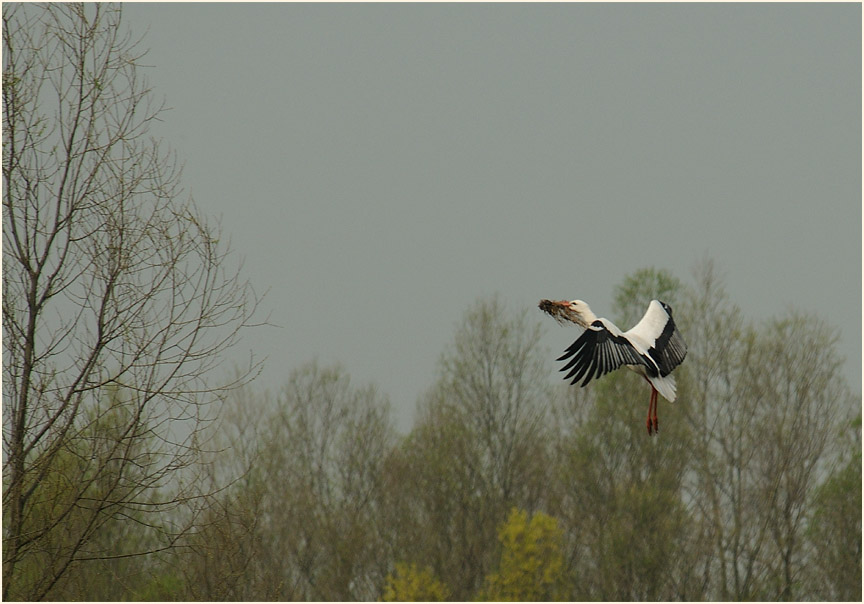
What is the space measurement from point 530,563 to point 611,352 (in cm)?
2224

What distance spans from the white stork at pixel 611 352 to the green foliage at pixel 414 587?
22.2 metres

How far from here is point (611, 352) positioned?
9852 millimetres

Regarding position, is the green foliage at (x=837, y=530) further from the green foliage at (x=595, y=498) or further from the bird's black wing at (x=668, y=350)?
the bird's black wing at (x=668, y=350)

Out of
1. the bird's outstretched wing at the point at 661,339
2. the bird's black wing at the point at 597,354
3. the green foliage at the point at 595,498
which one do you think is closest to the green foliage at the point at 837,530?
the green foliage at the point at 595,498

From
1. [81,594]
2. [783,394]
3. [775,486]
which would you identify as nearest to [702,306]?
[783,394]

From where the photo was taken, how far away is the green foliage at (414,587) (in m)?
31.7

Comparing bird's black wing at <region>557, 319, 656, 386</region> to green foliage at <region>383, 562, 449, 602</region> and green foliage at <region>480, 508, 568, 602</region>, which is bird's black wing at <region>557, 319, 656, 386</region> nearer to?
green foliage at <region>480, 508, 568, 602</region>

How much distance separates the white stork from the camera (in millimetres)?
9664

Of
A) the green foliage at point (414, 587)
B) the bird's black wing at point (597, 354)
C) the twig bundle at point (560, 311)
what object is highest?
the twig bundle at point (560, 311)

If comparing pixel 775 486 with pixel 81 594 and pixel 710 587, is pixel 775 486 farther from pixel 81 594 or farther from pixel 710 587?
pixel 81 594

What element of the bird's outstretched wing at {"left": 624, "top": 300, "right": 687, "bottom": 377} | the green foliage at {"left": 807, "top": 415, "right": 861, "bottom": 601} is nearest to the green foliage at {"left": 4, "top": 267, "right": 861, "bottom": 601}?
the green foliage at {"left": 807, "top": 415, "right": 861, "bottom": 601}

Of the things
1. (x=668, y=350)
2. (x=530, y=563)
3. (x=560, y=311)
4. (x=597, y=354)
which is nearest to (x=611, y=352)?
(x=597, y=354)

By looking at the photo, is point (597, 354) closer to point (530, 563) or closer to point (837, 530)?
point (530, 563)

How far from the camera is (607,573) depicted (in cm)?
3134
